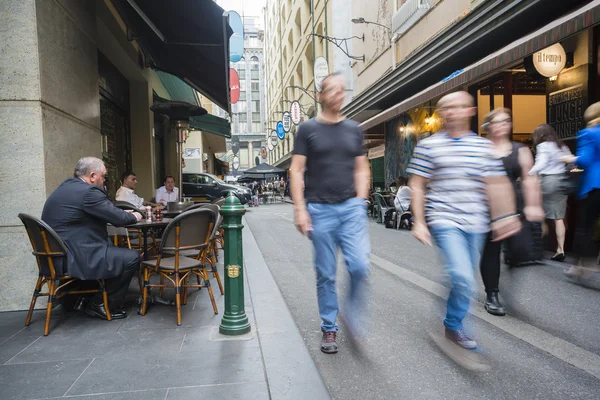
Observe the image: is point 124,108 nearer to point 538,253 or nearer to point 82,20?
point 82,20

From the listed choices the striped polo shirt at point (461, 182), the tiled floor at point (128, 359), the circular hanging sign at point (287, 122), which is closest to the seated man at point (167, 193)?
the tiled floor at point (128, 359)

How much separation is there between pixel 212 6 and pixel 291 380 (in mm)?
4765

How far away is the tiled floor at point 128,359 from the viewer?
8.76ft

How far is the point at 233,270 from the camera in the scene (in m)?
3.56

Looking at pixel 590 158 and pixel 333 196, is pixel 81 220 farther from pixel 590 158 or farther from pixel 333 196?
pixel 590 158

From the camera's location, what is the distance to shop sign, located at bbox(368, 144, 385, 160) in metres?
17.2

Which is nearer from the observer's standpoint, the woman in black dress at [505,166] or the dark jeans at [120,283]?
the woman in black dress at [505,166]

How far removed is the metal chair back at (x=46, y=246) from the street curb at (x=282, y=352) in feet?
5.73

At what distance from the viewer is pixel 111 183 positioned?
907cm

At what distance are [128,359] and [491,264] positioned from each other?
10.1ft

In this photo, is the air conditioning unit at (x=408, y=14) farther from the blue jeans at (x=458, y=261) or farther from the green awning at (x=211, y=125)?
the blue jeans at (x=458, y=261)

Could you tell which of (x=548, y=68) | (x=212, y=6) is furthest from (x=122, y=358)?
(x=548, y=68)

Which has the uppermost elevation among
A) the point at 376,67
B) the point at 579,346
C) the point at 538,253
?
the point at 376,67

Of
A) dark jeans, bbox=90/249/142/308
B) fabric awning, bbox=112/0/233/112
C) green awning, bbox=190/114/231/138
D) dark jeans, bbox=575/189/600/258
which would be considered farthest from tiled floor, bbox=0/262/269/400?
green awning, bbox=190/114/231/138
